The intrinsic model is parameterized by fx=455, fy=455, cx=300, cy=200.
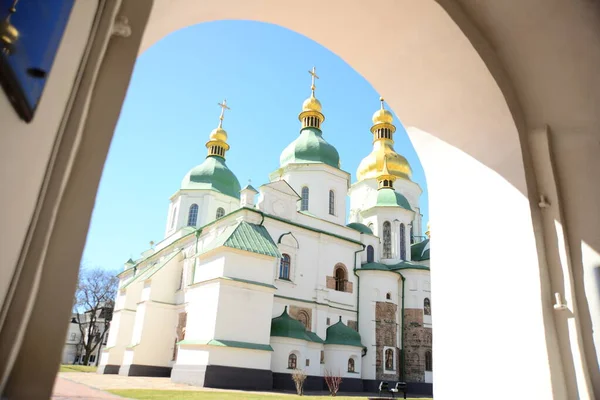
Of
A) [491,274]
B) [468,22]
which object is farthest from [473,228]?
[468,22]

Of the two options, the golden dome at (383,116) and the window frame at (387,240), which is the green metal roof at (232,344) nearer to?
the window frame at (387,240)

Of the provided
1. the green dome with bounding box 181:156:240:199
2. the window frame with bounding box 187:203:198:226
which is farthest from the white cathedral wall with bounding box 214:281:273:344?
the green dome with bounding box 181:156:240:199

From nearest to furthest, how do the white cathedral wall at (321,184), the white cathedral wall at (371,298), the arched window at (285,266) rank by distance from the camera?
1. the arched window at (285,266)
2. the white cathedral wall at (371,298)
3. the white cathedral wall at (321,184)

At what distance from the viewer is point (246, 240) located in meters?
18.1

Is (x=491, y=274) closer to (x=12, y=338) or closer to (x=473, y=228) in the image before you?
(x=473, y=228)

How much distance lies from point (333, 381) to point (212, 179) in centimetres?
1596

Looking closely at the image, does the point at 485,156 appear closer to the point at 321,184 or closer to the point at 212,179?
the point at 321,184

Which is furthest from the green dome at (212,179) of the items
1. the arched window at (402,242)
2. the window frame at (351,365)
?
the window frame at (351,365)

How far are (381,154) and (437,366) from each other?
30.6m

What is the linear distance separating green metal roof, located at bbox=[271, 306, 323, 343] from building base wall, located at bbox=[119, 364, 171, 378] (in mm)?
6226

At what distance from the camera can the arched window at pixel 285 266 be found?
70.5 feet

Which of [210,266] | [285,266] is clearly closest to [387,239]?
[285,266]

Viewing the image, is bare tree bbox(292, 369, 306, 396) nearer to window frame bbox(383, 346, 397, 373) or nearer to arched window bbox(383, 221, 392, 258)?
window frame bbox(383, 346, 397, 373)

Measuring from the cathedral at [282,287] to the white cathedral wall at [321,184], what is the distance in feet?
0.21
